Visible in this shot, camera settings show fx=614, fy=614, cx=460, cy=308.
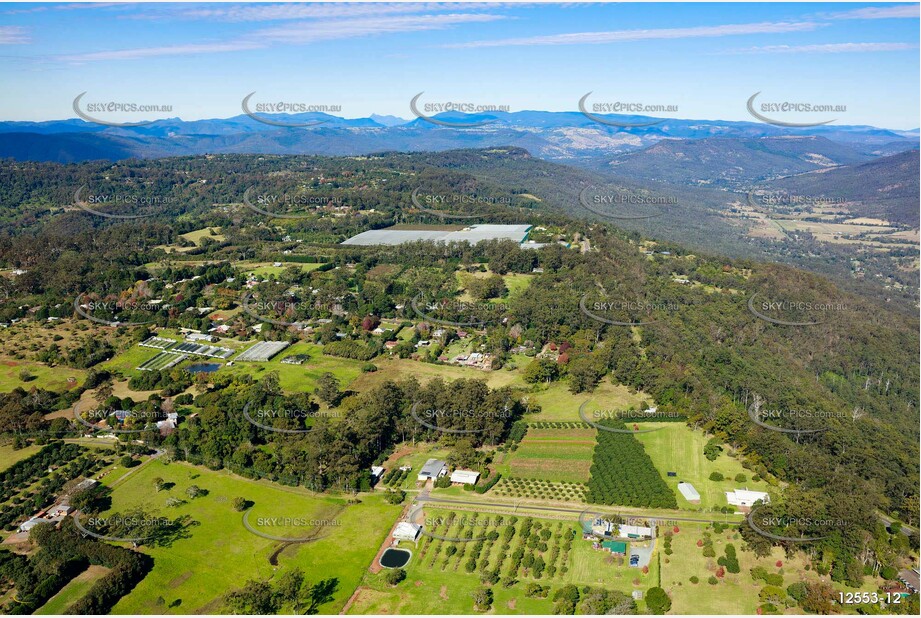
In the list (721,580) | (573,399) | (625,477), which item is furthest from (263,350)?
(721,580)

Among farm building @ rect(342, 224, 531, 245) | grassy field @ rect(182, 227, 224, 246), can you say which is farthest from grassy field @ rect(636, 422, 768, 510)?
grassy field @ rect(182, 227, 224, 246)

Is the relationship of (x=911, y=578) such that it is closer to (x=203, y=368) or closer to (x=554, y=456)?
(x=554, y=456)

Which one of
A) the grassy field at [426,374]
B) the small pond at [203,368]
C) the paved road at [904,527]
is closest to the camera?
the paved road at [904,527]

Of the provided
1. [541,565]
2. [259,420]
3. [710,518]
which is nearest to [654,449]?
[710,518]

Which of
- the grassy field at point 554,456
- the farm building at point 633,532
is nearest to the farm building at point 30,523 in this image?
the grassy field at point 554,456

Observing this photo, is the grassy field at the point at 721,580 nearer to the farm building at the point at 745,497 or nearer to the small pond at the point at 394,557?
the farm building at the point at 745,497

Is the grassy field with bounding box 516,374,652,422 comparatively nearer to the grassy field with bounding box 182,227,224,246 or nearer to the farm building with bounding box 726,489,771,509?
the farm building with bounding box 726,489,771,509

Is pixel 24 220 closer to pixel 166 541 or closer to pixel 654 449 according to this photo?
pixel 166 541
